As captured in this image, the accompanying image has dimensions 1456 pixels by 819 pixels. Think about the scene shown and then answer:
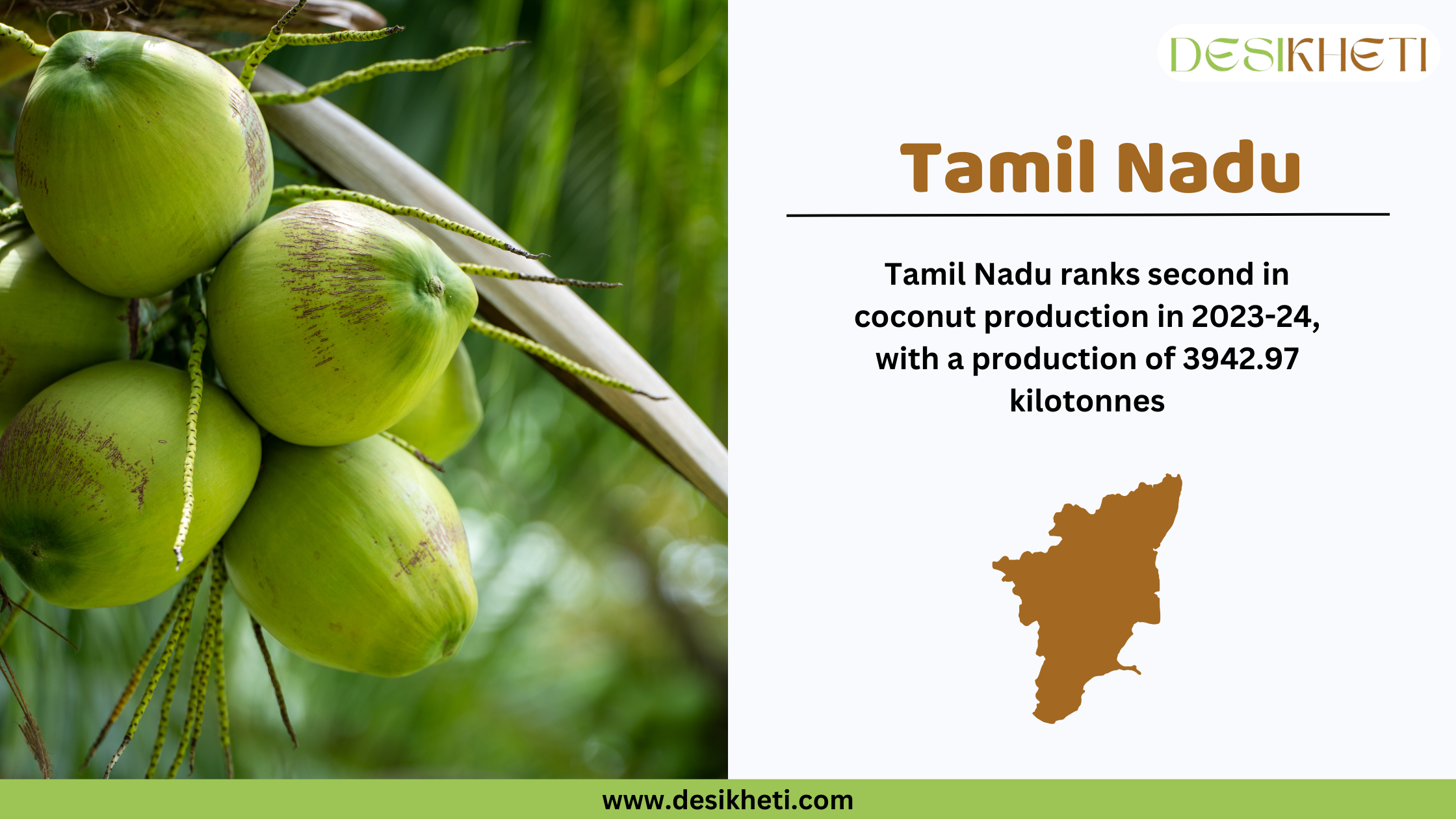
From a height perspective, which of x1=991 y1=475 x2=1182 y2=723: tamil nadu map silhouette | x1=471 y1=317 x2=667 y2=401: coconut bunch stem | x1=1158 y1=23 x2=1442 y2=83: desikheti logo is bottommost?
x1=991 y1=475 x2=1182 y2=723: tamil nadu map silhouette

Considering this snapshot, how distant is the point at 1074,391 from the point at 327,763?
1.63 m

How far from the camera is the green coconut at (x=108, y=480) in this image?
1.04 feet

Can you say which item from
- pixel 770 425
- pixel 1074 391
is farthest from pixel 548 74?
pixel 1074 391

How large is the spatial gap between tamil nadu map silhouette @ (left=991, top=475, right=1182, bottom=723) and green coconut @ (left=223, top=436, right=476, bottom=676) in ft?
1.28

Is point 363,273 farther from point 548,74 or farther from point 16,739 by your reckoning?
point 16,739

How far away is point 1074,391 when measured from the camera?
62 cm

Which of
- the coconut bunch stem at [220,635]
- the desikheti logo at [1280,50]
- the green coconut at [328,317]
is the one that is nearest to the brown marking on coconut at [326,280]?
the green coconut at [328,317]

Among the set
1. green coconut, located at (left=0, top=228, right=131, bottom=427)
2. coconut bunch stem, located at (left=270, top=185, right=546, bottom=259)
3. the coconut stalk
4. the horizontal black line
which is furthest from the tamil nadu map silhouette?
green coconut, located at (left=0, top=228, right=131, bottom=427)

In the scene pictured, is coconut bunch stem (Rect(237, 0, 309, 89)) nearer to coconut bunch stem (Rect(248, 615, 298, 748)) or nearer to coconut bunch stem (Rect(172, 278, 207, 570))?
coconut bunch stem (Rect(172, 278, 207, 570))

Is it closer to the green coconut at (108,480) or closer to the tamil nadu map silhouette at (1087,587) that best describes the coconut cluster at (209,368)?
the green coconut at (108,480)

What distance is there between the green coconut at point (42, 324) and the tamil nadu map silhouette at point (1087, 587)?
0.50 m

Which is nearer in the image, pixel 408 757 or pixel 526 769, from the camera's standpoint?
pixel 408 757

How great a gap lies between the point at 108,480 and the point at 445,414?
0.16 meters

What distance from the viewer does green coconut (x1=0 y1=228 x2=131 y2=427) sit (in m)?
0.34
